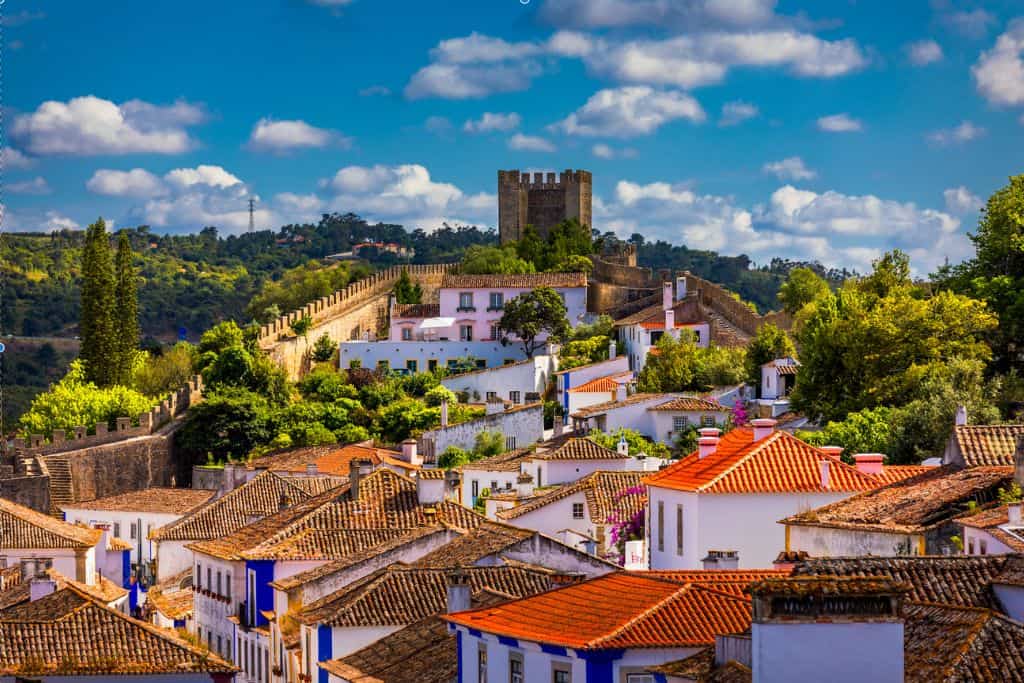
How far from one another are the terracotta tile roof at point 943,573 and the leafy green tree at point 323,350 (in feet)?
250

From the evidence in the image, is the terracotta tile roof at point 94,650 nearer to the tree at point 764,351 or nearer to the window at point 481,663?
the window at point 481,663

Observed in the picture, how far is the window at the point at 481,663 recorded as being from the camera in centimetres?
2508

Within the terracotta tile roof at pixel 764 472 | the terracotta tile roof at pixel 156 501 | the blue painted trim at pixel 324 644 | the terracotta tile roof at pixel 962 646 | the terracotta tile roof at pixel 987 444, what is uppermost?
the terracotta tile roof at pixel 987 444

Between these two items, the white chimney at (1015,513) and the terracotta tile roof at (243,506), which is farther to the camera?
the terracotta tile roof at (243,506)

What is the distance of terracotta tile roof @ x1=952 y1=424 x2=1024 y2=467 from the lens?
116 ft

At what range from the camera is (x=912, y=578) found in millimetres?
21969

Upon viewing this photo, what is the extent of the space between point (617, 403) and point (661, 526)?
113 ft

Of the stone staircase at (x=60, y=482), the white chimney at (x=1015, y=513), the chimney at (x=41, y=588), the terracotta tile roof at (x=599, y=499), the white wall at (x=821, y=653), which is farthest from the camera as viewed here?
the stone staircase at (x=60, y=482)

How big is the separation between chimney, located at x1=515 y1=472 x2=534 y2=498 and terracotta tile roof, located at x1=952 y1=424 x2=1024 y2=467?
56.3 feet

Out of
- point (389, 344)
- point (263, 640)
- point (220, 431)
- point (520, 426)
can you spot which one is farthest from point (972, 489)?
point (389, 344)

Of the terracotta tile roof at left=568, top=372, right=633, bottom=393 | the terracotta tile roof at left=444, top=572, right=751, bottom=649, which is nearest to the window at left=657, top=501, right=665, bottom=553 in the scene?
the terracotta tile roof at left=444, top=572, right=751, bottom=649

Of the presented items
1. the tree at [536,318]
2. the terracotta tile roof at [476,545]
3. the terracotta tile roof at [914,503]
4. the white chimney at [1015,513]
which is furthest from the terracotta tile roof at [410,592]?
the tree at [536,318]

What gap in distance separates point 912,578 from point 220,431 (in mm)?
67526

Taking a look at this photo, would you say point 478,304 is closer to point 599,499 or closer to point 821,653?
point 599,499
